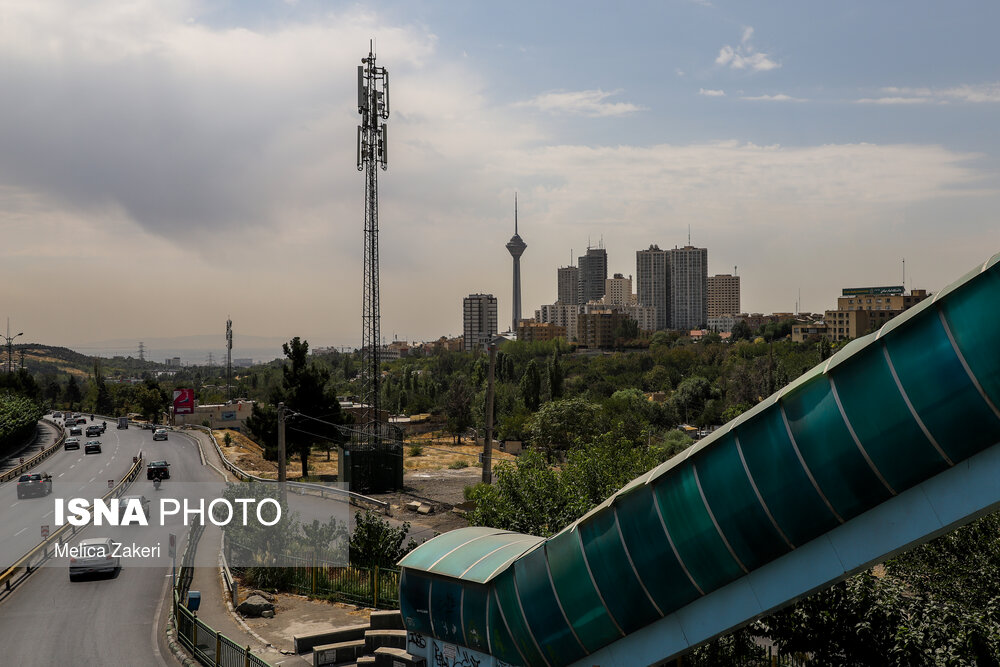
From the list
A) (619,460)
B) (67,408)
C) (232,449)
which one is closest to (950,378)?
(619,460)

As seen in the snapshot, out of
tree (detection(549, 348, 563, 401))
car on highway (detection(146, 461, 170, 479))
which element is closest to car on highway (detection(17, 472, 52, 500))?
car on highway (detection(146, 461, 170, 479))

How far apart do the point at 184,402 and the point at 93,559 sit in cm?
7112

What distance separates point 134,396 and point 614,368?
3315 inches

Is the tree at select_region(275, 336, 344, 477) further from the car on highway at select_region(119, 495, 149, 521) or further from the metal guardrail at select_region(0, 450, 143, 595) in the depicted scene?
the metal guardrail at select_region(0, 450, 143, 595)

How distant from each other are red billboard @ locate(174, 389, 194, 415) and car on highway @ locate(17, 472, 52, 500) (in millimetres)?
47686

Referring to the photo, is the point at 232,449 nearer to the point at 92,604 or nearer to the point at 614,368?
the point at 92,604

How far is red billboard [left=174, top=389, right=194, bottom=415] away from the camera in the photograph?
9169cm

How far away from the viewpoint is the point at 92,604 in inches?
893

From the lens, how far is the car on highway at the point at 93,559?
83.1ft

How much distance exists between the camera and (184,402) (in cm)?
9206

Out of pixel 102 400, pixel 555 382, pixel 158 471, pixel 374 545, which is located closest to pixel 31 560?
pixel 374 545

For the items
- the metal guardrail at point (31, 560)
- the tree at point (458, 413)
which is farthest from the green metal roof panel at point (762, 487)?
the tree at point (458, 413)

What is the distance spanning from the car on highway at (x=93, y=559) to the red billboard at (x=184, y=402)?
69041 mm

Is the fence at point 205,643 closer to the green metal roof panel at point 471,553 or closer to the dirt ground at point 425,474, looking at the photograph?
the green metal roof panel at point 471,553
